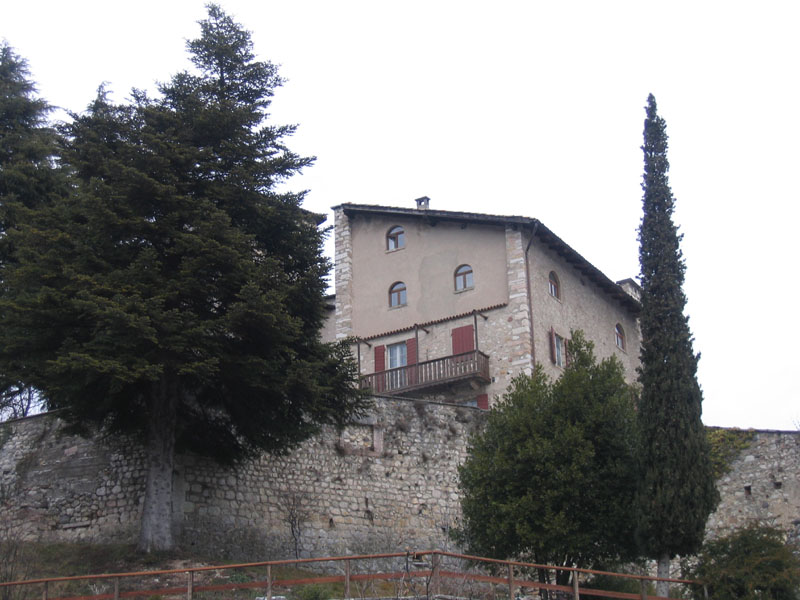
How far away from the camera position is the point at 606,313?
41.3 m

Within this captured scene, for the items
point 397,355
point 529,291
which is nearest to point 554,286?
point 529,291

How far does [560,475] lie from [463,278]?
16.4 metres

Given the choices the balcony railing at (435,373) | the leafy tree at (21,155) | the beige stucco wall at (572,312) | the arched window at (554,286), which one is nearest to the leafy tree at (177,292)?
the leafy tree at (21,155)

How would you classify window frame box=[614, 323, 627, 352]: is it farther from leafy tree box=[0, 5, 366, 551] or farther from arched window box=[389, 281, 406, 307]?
leafy tree box=[0, 5, 366, 551]

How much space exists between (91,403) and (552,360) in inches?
707

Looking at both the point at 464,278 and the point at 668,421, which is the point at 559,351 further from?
the point at 668,421

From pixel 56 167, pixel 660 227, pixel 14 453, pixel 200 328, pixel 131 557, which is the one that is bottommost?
pixel 131 557

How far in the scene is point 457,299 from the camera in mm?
37125

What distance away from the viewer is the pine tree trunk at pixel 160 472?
22.8 meters

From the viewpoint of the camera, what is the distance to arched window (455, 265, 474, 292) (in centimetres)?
3716

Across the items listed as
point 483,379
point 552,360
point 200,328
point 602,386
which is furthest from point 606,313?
point 200,328

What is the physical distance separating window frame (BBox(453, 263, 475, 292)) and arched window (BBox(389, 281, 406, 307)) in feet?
7.17

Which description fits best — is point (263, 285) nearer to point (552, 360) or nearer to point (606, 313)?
point (552, 360)

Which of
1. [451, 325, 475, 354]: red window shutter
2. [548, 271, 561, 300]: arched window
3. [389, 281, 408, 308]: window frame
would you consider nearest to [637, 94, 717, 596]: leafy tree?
[451, 325, 475, 354]: red window shutter
